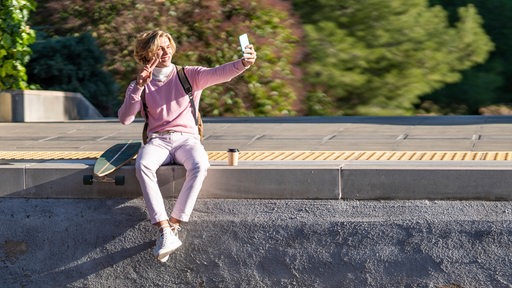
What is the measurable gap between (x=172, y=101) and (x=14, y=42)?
243 inches

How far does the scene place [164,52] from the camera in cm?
602

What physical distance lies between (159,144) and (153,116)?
184 millimetres

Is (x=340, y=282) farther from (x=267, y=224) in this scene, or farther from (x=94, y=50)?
(x=94, y=50)

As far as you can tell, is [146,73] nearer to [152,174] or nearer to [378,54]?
[152,174]

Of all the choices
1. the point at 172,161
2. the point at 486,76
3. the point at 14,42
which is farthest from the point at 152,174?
the point at 486,76

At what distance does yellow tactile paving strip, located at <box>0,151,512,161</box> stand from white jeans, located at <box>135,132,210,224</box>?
0.78 meters

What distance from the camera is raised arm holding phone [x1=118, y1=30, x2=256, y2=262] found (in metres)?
5.73

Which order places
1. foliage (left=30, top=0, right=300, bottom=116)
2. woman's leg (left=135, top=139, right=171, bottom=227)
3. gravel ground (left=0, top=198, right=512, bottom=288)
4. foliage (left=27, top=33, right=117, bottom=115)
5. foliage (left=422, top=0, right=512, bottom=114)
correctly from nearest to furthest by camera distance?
gravel ground (left=0, top=198, right=512, bottom=288)
woman's leg (left=135, top=139, right=171, bottom=227)
foliage (left=30, top=0, right=300, bottom=116)
foliage (left=27, top=33, right=117, bottom=115)
foliage (left=422, top=0, right=512, bottom=114)

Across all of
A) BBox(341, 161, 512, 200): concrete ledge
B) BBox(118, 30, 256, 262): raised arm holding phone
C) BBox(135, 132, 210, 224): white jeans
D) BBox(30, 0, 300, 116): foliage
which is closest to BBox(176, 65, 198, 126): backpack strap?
BBox(118, 30, 256, 262): raised arm holding phone

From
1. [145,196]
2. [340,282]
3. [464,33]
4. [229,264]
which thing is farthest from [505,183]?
[464,33]

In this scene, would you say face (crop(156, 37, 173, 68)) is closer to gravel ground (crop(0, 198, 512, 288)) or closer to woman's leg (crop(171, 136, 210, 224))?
woman's leg (crop(171, 136, 210, 224))

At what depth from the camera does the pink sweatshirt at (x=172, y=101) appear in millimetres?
5953

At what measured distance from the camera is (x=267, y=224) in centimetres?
583

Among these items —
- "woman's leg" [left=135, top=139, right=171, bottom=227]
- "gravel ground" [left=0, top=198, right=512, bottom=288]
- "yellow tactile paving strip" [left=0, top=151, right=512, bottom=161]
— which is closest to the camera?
"gravel ground" [left=0, top=198, right=512, bottom=288]
